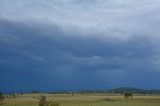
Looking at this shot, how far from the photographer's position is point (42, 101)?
9381 centimetres

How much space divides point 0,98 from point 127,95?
63.7 meters

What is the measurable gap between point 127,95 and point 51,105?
3448 inches

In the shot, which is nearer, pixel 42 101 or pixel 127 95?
pixel 42 101

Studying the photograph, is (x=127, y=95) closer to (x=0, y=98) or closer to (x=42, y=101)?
(x=0, y=98)

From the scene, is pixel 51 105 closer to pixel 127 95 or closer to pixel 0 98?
pixel 0 98

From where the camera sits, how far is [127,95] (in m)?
179

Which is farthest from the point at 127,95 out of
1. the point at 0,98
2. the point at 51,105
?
the point at 51,105

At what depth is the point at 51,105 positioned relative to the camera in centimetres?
9781

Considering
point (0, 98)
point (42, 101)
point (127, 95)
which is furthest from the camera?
point (127, 95)

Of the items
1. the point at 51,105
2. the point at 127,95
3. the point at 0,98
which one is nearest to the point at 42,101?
the point at 51,105

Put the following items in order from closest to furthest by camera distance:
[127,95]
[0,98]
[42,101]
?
[42,101] → [0,98] → [127,95]

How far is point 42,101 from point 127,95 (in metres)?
92.2

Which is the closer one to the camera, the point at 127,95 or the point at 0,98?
the point at 0,98

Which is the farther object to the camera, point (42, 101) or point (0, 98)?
point (0, 98)
